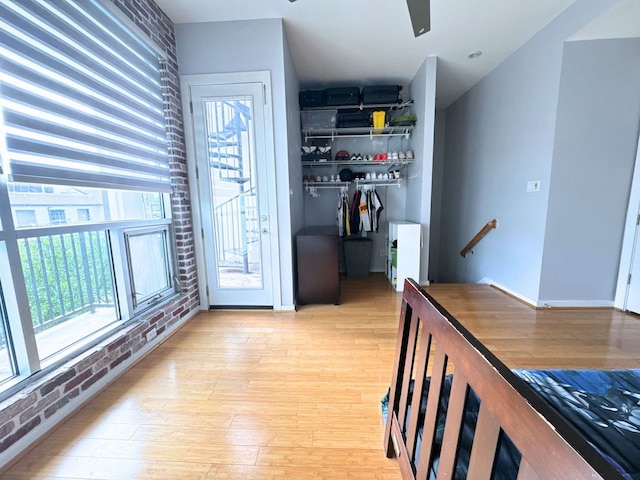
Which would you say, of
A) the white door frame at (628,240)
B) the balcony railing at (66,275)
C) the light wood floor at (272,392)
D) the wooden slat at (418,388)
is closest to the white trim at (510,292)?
the light wood floor at (272,392)

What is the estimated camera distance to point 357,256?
391 centimetres

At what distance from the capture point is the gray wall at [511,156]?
2.49 metres

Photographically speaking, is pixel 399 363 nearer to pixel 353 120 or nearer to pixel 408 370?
pixel 408 370

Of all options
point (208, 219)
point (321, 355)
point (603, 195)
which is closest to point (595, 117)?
point (603, 195)

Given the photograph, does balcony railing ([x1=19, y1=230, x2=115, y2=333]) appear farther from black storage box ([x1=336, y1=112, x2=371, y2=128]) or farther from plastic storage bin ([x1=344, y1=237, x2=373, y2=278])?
black storage box ([x1=336, y1=112, x2=371, y2=128])

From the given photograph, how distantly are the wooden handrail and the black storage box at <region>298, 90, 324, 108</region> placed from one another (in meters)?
2.76

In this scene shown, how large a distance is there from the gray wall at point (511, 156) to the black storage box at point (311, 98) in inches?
88.9

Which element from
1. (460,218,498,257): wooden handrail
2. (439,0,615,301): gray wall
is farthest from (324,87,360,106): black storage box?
(460,218,498,257): wooden handrail

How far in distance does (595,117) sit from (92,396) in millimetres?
4585

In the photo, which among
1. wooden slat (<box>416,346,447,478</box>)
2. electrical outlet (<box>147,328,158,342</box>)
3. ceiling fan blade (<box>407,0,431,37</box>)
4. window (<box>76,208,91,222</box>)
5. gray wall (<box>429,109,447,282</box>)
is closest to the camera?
wooden slat (<box>416,346,447,478</box>)

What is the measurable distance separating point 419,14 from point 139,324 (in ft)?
10.5

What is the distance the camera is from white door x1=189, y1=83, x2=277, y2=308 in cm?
251

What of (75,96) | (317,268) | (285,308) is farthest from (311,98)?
(285,308)

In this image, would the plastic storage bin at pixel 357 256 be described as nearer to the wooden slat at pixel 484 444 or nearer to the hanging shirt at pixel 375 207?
the hanging shirt at pixel 375 207
